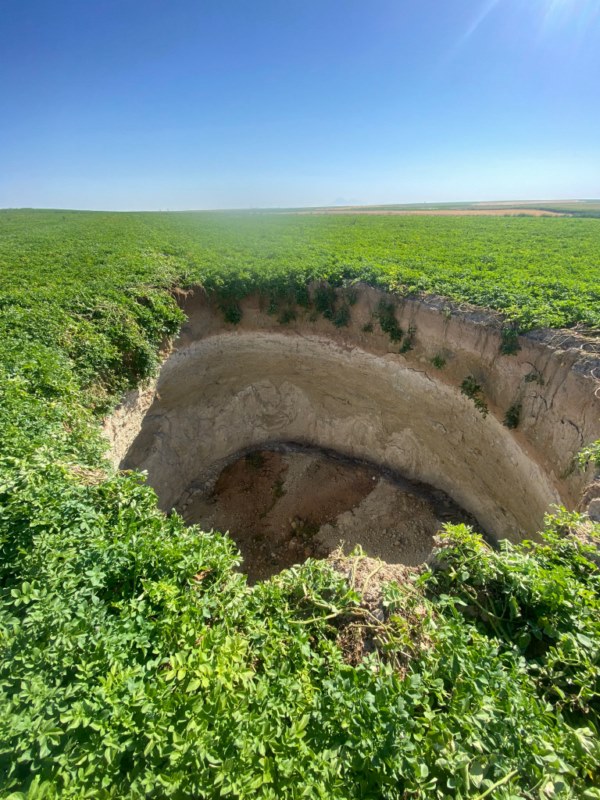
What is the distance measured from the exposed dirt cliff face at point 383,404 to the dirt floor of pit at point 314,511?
1.77 feet

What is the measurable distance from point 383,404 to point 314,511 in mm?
3924

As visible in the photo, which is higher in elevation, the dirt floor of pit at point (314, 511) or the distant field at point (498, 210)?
the distant field at point (498, 210)

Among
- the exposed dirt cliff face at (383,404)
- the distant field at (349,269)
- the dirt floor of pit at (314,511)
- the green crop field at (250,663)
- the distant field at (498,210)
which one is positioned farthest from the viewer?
the distant field at (498,210)

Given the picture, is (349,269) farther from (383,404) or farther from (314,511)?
(314,511)

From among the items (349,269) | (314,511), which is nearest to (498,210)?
(349,269)

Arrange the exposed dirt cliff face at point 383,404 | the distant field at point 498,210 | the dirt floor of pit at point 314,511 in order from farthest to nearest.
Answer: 1. the distant field at point 498,210
2. the dirt floor of pit at point 314,511
3. the exposed dirt cliff face at point 383,404

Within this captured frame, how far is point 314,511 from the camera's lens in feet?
37.2

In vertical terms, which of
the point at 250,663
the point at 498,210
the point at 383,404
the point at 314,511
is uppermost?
the point at 498,210

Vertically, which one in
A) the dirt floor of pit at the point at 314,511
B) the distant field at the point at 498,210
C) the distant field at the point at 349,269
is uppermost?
the distant field at the point at 498,210

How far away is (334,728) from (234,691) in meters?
0.80

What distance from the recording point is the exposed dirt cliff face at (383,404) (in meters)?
8.16

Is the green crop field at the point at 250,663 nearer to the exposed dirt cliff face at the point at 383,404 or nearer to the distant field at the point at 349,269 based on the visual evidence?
the exposed dirt cliff face at the point at 383,404

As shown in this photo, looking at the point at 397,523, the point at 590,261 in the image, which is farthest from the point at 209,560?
the point at 590,261

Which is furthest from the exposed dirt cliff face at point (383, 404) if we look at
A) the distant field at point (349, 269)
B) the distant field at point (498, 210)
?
the distant field at point (498, 210)
